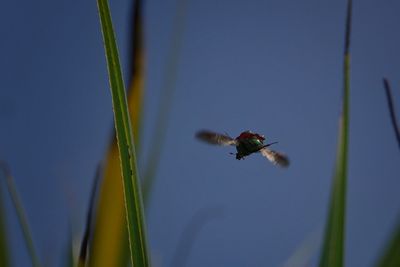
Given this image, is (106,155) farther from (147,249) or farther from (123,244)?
(147,249)

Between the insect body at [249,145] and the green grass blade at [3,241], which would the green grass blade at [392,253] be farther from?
the green grass blade at [3,241]

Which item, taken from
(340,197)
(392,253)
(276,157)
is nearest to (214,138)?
(276,157)

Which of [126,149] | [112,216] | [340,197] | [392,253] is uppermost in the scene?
[112,216]

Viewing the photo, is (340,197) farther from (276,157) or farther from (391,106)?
(276,157)

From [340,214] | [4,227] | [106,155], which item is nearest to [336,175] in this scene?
[340,214]

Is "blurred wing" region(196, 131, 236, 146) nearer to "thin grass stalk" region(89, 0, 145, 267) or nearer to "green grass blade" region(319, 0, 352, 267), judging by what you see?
"thin grass stalk" region(89, 0, 145, 267)

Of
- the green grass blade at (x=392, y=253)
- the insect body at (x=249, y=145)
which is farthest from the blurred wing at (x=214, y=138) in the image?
the green grass blade at (x=392, y=253)

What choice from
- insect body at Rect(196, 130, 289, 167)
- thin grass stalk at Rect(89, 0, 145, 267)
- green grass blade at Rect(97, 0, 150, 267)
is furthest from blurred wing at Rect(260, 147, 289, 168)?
green grass blade at Rect(97, 0, 150, 267)
